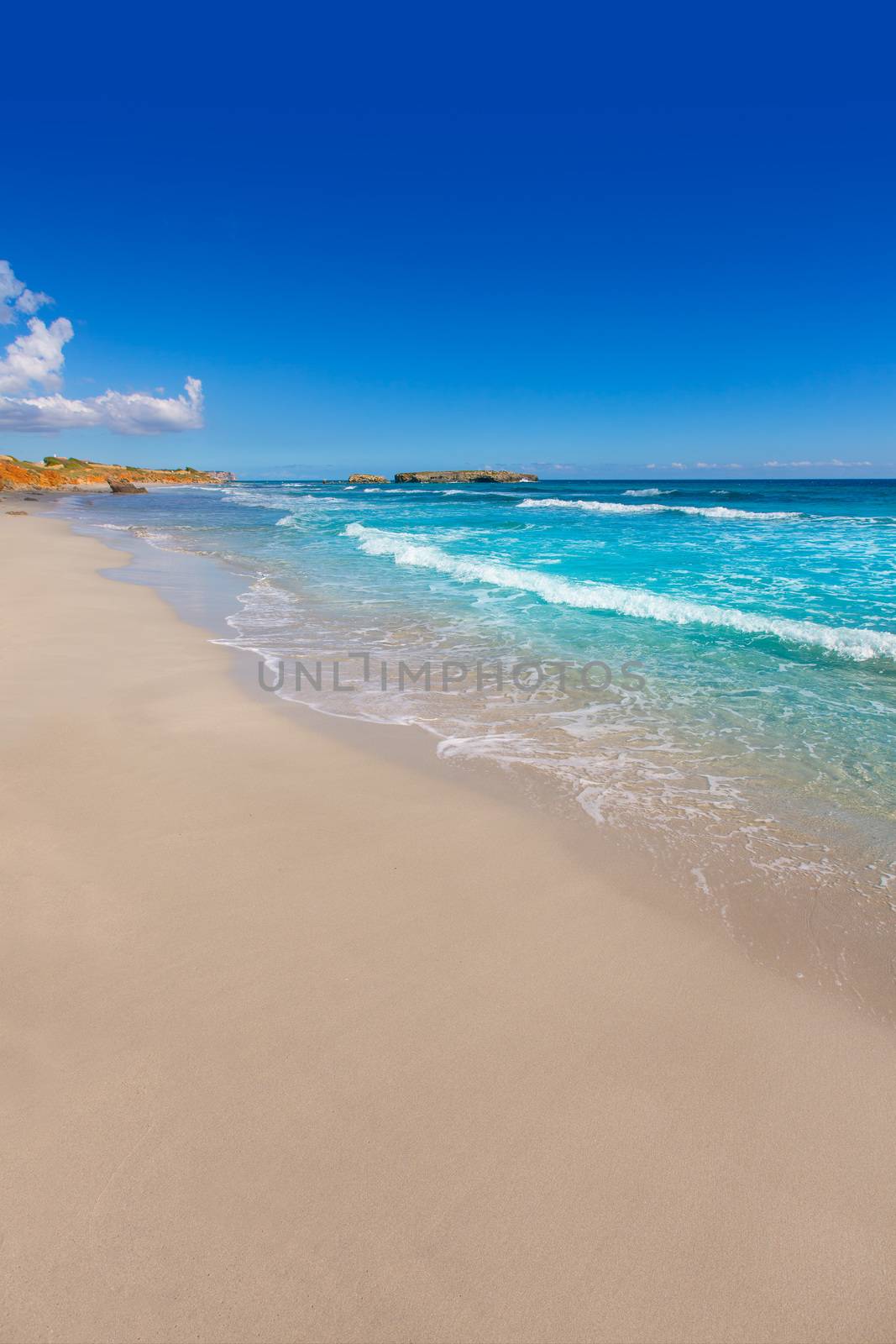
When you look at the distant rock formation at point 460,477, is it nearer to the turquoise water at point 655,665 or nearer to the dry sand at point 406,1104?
the turquoise water at point 655,665

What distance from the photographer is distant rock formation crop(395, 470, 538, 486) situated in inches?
5098

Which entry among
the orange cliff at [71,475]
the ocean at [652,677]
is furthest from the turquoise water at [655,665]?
the orange cliff at [71,475]

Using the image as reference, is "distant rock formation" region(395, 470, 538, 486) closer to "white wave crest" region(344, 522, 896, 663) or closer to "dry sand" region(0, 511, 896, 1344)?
"white wave crest" region(344, 522, 896, 663)

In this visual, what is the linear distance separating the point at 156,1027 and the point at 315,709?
3.98 m

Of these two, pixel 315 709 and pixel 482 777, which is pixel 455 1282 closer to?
pixel 482 777

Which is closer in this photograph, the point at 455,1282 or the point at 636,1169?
the point at 455,1282

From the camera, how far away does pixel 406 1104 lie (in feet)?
7.43

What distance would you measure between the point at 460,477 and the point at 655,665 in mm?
132748

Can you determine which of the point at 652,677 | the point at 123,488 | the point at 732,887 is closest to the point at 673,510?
the point at 652,677

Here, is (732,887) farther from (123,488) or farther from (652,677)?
(123,488)

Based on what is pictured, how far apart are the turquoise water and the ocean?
29 mm

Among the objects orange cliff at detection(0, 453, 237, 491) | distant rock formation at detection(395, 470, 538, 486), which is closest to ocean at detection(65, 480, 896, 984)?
orange cliff at detection(0, 453, 237, 491)

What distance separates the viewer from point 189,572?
15.6m

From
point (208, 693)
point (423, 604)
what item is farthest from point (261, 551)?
point (208, 693)
